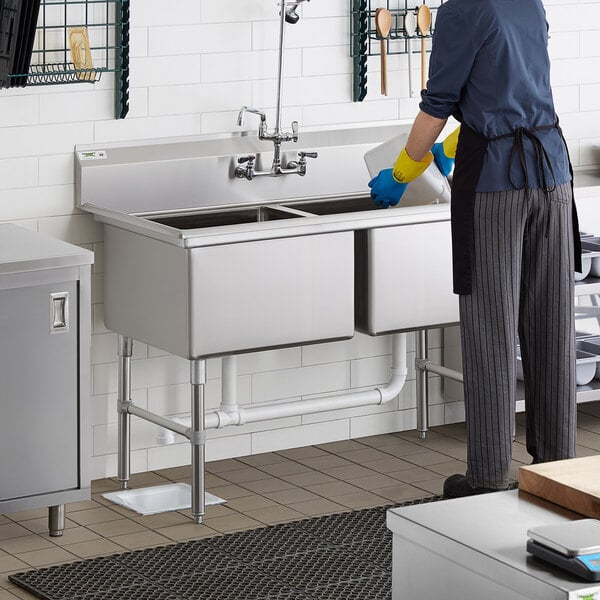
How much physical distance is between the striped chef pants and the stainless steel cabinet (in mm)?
1185

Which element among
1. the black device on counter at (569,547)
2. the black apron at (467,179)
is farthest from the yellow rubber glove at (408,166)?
the black device on counter at (569,547)

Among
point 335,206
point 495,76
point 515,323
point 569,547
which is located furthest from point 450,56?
point 569,547

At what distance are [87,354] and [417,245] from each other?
1.22 m

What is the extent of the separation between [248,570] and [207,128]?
5.58ft

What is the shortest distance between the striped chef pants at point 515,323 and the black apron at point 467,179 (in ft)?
0.08

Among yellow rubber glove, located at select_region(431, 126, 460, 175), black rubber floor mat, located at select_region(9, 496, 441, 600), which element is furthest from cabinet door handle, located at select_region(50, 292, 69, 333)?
yellow rubber glove, located at select_region(431, 126, 460, 175)

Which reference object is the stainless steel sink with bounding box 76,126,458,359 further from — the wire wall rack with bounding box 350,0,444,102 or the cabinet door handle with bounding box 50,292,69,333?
the cabinet door handle with bounding box 50,292,69,333

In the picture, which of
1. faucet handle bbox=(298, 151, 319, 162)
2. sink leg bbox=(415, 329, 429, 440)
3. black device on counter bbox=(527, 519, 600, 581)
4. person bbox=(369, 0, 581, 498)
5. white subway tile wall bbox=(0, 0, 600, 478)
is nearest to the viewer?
black device on counter bbox=(527, 519, 600, 581)

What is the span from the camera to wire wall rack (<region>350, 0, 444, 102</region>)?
5.22 meters

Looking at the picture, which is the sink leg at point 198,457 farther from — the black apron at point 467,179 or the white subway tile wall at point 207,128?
the black apron at point 467,179

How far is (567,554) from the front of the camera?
6.55ft

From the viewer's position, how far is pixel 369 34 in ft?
17.2

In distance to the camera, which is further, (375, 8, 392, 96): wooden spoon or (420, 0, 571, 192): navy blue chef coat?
(375, 8, 392, 96): wooden spoon

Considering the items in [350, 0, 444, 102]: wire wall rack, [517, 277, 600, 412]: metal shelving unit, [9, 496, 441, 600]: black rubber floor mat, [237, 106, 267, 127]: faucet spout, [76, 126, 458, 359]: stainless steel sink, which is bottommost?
[9, 496, 441, 600]: black rubber floor mat
